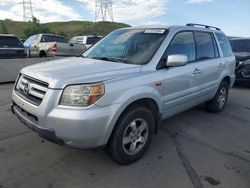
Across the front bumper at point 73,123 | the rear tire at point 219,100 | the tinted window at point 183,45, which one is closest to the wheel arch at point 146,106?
the front bumper at point 73,123

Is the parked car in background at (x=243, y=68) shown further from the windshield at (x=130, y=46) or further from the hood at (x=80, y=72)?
the hood at (x=80, y=72)

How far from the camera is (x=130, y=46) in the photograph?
3902 mm

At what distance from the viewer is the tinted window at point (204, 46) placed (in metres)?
4.59

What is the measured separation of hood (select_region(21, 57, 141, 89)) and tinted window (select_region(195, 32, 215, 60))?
1.75m

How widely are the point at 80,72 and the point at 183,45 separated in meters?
1.96

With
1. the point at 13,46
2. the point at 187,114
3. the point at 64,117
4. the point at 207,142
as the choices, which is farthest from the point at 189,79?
the point at 13,46

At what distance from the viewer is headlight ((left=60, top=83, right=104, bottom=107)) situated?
2736mm

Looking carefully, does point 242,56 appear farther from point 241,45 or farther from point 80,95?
point 80,95

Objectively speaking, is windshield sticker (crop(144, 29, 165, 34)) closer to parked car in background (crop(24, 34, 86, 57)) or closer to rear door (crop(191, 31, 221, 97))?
rear door (crop(191, 31, 221, 97))

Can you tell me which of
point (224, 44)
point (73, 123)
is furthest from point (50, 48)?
point (73, 123)

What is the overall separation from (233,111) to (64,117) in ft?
14.9

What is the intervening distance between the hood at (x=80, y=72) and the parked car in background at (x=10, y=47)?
822cm

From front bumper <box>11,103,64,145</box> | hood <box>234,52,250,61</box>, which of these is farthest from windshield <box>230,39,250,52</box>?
front bumper <box>11,103,64,145</box>

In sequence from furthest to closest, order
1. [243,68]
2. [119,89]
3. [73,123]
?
1. [243,68]
2. [119,89]
3. [73,123]
